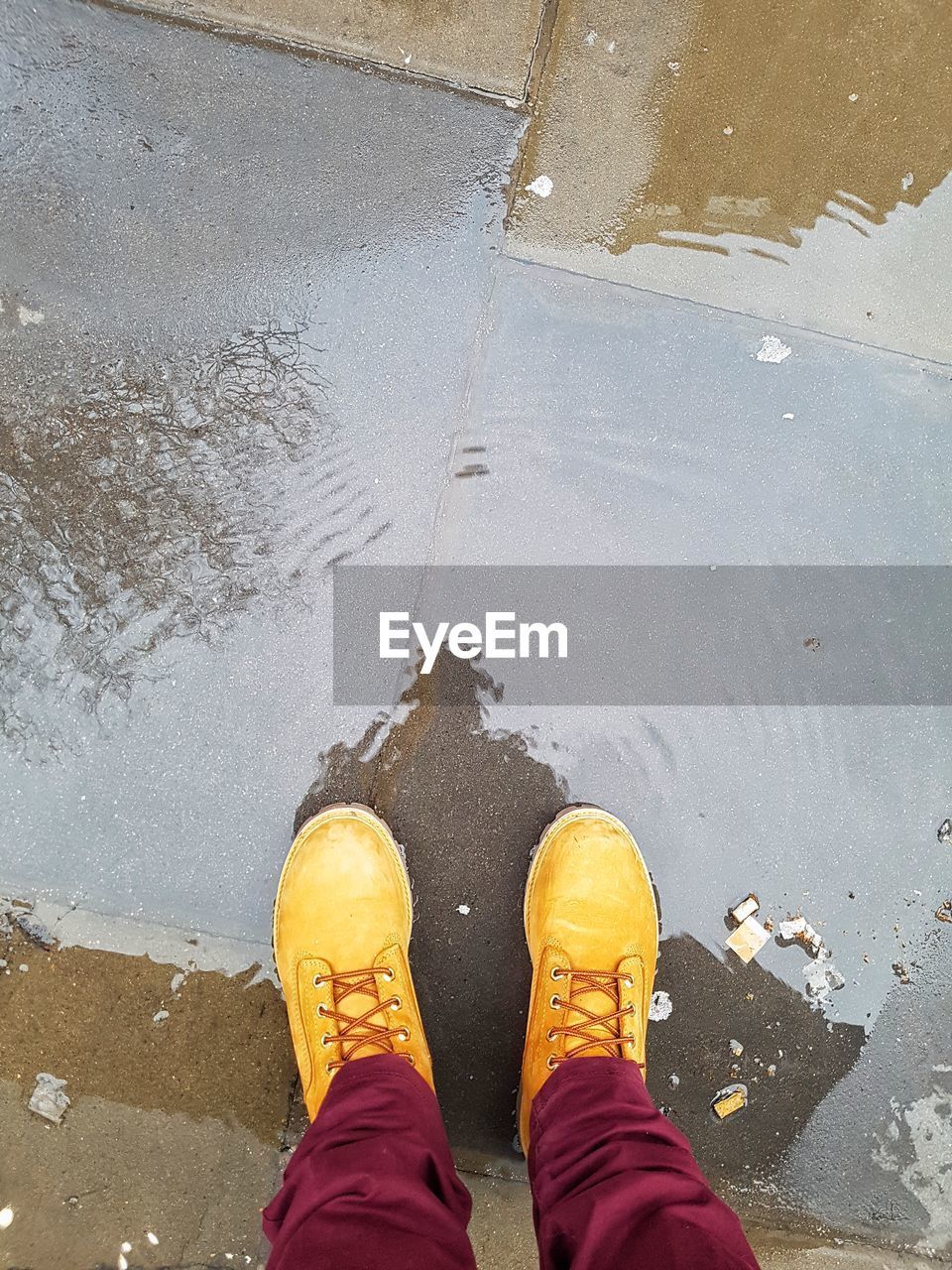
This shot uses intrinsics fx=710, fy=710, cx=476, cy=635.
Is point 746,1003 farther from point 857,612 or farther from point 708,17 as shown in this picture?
point 708,17

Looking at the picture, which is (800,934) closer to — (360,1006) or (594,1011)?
(594,1011)

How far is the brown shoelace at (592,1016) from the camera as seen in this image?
1.83m

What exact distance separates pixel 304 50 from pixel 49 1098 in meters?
2.89

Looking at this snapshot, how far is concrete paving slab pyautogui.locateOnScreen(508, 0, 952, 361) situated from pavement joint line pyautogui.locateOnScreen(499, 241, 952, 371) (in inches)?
0.6

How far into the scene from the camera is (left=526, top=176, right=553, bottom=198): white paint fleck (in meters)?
1.98

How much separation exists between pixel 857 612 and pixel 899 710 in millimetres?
307

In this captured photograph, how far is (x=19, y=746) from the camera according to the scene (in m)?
1.91

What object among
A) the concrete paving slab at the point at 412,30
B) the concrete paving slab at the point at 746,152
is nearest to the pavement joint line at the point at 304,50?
the concrete paving slab at the point at 412,30

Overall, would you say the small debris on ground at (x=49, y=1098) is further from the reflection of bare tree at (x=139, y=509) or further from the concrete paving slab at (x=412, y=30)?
the concrete paving slab at (x=412, y=30)

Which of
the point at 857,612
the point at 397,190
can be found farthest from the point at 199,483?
the point at 857,612

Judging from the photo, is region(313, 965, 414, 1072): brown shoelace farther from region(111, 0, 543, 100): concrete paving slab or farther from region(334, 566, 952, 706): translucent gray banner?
region(111, 0, 543, 100): concrete paving slab

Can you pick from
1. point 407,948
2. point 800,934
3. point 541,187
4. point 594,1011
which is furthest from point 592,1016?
point 541,187

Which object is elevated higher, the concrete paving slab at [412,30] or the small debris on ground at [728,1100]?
the concrete paving slab at [412,30]

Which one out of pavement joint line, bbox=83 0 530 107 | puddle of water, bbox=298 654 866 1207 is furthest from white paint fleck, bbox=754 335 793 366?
puddle of water, bbox=298 654 866 1207
